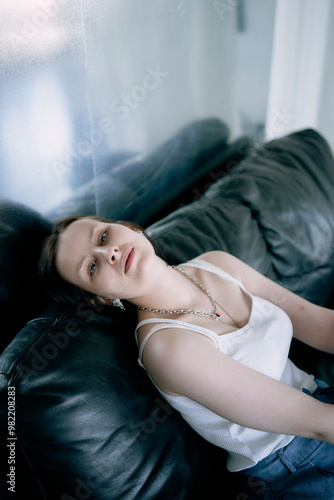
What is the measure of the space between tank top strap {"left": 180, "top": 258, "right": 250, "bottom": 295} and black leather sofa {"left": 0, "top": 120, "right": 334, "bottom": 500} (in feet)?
0.32

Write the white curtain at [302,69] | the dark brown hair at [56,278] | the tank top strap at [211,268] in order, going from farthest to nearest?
the white curtain at [302,69] → the tank top strap at [211,268] → the dark brown hair at [56,278]

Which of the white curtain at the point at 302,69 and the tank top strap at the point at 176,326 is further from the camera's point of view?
the white curtain at the point at 302,69

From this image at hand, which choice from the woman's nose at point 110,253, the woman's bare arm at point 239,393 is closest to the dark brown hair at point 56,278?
the woman's nose at point 110,253

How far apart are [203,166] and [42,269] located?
1176mm

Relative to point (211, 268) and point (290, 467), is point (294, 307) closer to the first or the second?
point (211, 268)

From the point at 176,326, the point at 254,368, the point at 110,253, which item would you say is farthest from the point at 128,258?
the point at 254,368

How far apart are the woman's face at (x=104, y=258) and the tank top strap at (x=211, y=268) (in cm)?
23

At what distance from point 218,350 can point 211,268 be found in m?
0.35

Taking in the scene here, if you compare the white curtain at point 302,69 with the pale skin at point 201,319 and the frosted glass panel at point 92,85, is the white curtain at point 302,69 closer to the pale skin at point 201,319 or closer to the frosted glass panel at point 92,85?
the frosted glass panel at point 92,85

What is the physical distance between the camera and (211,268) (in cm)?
136

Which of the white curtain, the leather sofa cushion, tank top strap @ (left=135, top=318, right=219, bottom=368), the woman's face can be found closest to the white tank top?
tank top strap @ (left=135, top=318, right=219, bottom=368)

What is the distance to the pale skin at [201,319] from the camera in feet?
3.31

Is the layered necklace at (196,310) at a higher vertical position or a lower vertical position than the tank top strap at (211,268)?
lower

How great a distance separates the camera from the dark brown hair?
47.8 inches
